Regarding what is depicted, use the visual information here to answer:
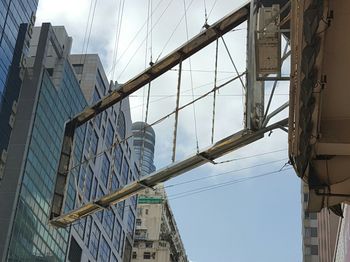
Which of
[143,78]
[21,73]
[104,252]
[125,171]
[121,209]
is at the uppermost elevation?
[21,73]

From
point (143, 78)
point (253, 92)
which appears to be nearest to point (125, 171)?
point (143, 78)

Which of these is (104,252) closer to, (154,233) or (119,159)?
(119,159)

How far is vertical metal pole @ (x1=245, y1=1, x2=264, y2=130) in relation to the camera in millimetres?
11617

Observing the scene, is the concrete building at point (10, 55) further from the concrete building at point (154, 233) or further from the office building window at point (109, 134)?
the concrete building at point (154, 233)

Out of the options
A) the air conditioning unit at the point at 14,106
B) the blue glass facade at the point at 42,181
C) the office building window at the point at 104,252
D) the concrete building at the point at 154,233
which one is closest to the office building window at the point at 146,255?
the concrete building at the point at 154,233

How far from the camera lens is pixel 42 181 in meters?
55.8

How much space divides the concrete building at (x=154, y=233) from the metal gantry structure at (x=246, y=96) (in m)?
79.6

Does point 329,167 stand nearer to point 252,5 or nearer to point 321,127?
point 321,127

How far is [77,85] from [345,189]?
184 feet

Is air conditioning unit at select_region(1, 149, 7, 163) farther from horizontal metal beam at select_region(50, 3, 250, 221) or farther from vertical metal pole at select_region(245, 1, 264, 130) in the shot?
vertical metal pole at select_region(245, 1, 264, 130)

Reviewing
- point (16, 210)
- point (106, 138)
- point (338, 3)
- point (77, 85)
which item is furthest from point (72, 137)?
point (106, 138)

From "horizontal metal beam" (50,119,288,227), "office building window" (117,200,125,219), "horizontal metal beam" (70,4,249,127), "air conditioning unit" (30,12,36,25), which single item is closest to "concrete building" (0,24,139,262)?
"air conditioning unit" (30,12,36,25)

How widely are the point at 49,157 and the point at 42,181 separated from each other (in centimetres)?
267

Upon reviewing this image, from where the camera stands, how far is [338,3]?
27.8 feet
